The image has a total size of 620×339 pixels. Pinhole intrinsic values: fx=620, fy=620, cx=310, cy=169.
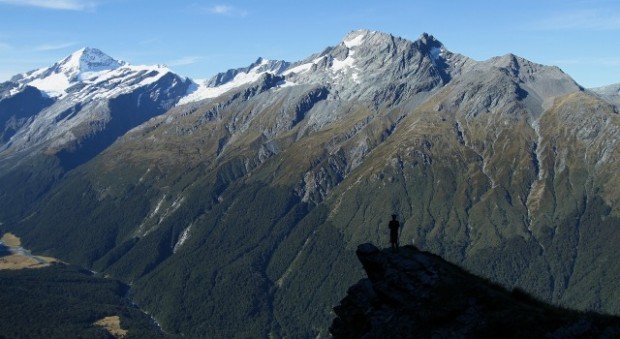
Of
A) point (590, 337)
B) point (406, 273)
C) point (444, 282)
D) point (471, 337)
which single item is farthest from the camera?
point (406, 273)

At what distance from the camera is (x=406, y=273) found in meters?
58.9

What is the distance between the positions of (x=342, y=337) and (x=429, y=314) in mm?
13497

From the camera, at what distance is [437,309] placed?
52250 mm

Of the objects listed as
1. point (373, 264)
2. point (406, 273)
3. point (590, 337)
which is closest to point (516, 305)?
point (590, 337)

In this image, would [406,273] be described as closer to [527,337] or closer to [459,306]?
[459,306]

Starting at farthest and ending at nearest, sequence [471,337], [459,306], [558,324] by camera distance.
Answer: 1. [459,306]
2. [471,337]
3. [558,324]

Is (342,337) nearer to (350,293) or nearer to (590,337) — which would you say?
(350,293)

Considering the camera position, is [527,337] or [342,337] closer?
[527,337]

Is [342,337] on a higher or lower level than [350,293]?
lower

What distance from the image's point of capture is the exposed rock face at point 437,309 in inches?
1706

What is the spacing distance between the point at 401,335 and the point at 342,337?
11595 mm

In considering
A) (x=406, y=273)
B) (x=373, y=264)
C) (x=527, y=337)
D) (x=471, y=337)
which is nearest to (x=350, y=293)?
(x=373, y=264)

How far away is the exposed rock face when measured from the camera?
142ft

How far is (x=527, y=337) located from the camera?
42688 millimetres
